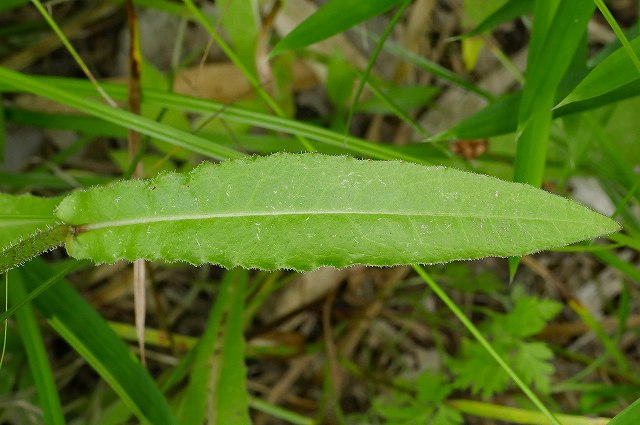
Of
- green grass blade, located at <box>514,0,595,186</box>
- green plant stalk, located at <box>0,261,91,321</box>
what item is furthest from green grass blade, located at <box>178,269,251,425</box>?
green grass blade, located at <box>514,0,595,186</box>

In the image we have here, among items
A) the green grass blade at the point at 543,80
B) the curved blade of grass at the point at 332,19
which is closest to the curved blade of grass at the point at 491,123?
the green grass blade at the point at 543,80

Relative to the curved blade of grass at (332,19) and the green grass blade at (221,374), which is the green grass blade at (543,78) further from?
the green grass blade at (221,374)

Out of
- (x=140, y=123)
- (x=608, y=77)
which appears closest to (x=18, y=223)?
(x=140, y=123)

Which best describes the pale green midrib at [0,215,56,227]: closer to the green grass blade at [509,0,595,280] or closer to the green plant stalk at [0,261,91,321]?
the green plant stalk at [0,261,91,321]

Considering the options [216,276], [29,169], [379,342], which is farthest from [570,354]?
[29,169]

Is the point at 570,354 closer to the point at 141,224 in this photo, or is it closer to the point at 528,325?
the point at 528,325

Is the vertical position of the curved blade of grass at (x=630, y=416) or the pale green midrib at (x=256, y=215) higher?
the pale green midrib at (x=256, y=215)
